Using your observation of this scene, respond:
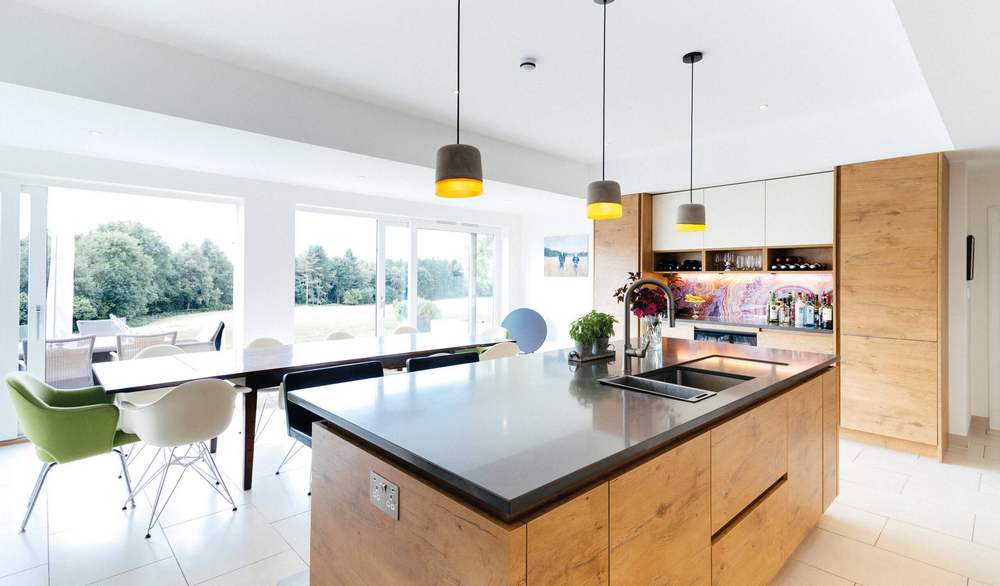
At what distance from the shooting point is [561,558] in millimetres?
1054

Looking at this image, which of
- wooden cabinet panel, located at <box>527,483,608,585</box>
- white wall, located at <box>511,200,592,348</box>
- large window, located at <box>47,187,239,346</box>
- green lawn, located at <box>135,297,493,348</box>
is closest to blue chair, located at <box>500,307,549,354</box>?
white wall, located at <box>511,200,592,348</box>

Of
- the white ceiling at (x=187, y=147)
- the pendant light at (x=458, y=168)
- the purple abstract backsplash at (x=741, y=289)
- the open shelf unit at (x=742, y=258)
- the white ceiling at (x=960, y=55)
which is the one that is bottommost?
the purple abstract backsplash at (x=741, y=289)

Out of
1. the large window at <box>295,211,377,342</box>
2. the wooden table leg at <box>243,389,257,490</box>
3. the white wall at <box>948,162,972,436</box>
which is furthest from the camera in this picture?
the large window at <box>295,211,377,342</box>

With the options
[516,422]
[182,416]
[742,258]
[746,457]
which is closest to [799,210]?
[742,258]

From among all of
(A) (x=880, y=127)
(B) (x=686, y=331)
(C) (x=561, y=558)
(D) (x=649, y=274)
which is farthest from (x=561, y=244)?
(C) (x=561, y=558)

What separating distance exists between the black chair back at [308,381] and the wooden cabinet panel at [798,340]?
131 inches

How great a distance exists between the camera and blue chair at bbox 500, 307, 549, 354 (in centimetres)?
674

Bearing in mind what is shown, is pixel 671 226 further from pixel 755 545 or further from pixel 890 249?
pixel 755 545

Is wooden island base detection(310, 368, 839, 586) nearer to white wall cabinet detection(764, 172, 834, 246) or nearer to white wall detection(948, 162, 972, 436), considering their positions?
white wall cabinet detection(764, 172, 834, 246)

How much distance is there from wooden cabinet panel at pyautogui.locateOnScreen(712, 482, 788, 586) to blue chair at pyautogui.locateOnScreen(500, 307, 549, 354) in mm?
4690

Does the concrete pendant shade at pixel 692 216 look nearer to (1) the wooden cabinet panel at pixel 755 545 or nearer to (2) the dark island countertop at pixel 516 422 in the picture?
(2) the dark island countertop at pixel 516 422

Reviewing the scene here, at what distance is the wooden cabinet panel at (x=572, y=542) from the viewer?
100 centimetres

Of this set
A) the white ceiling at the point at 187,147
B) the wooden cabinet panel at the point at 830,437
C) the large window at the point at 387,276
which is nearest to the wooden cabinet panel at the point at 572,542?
the wooden cabinet panel at the point at 830,437

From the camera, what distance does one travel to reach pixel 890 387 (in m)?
3.75
